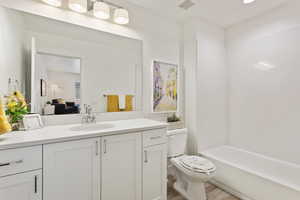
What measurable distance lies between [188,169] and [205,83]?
132cm

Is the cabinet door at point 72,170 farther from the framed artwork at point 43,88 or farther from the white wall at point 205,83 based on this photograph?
the white wall at point 205,83

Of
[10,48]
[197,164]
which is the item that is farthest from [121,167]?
[10,48]

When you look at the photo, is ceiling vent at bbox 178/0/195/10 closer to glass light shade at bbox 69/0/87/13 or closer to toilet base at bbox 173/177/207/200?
glass light shade at bbox 69/0/87/13

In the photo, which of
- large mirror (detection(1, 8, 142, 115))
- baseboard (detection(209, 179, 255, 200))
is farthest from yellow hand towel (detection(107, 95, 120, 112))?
Result: baseboard (detection(209, 179, 255, 200))

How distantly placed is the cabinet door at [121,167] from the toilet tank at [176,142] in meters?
0.61

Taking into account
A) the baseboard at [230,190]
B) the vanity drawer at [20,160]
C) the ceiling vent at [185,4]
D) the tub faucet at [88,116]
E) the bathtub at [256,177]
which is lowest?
the baseboard at [230,190]

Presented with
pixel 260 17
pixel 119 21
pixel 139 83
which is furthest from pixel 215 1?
pixel 139 83

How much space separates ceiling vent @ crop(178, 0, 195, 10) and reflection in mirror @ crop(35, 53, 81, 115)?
1.47 metres

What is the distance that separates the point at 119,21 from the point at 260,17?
2.05 metres

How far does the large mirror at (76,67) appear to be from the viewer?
1345 mm

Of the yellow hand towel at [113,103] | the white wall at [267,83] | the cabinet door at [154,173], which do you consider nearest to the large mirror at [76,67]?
the yellow hand towel at [113,103]

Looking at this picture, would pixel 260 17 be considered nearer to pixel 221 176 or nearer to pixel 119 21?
pixel 119 21

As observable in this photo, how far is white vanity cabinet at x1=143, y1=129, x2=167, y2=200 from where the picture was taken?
4.68 feet

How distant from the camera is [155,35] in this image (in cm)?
206
